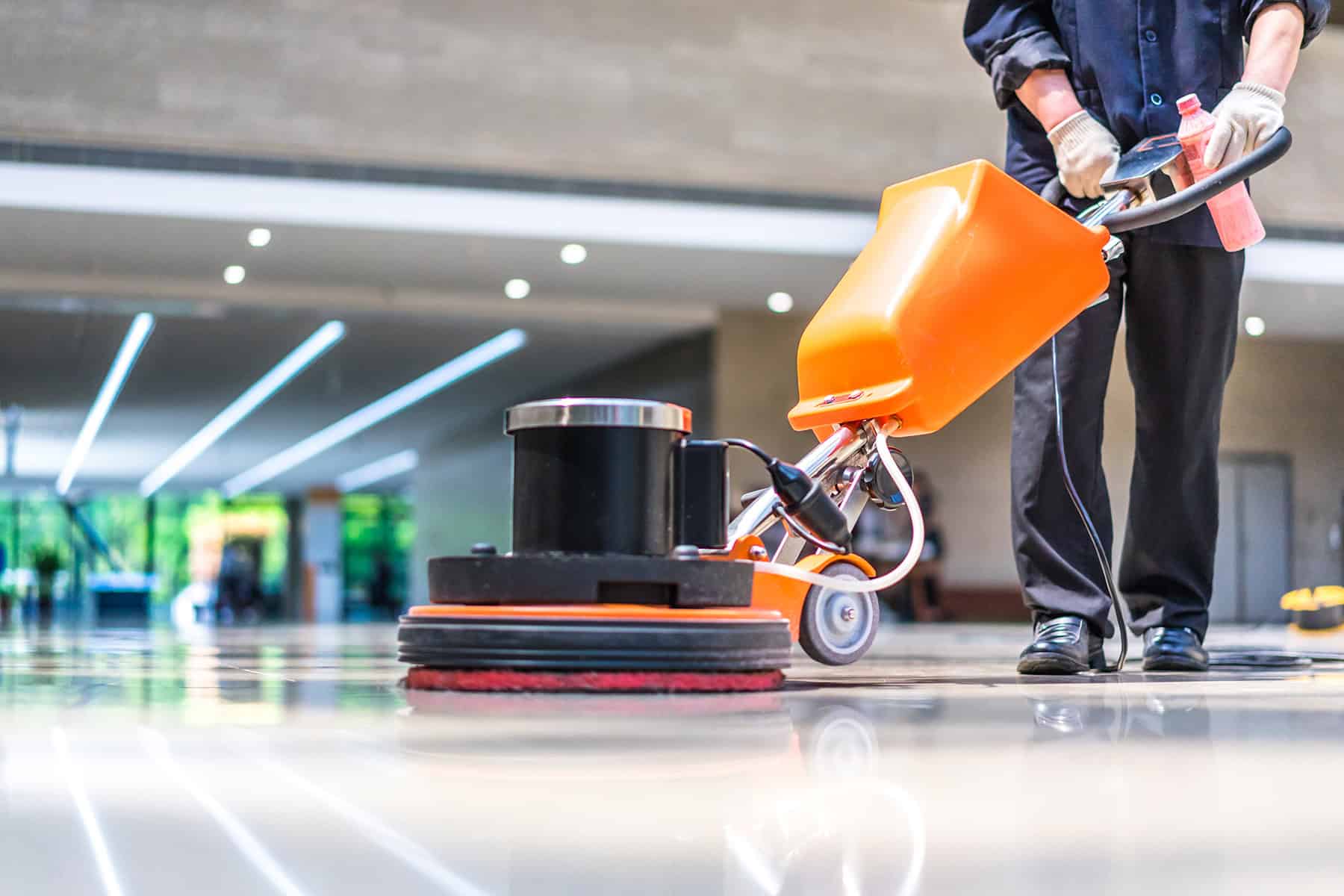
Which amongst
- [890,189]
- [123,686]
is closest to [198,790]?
[123,686]

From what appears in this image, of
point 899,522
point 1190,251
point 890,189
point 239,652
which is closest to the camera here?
point 890,189

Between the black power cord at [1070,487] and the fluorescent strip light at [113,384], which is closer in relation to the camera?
the black power cord at [1070,487]

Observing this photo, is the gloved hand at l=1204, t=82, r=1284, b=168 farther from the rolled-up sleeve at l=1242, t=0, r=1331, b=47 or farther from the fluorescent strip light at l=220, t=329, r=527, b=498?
the fluorescent strip light at l=220, t=329, r=527, b=498

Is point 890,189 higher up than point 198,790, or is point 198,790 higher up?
point 890,189

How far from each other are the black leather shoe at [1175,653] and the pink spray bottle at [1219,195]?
1.57 ft

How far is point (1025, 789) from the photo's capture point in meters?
0.60

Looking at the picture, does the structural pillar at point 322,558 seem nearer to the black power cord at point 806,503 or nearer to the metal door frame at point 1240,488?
the metal door frame at point 1240,488

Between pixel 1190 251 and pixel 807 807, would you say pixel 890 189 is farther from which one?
pixel 807 807

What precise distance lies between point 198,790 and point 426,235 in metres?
6.51

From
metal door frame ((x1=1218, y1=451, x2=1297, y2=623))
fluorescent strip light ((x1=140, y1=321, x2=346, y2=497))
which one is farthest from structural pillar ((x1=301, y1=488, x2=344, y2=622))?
metal door frame ((x1=1218, y1=451, x2=1297, y2=623))

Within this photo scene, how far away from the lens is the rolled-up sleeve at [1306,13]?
1730 millimetres

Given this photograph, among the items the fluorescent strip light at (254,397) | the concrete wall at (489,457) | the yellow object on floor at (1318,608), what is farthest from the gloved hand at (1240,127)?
the fluorescent strip light at (254,397)

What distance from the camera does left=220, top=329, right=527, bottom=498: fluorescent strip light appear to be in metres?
9.22

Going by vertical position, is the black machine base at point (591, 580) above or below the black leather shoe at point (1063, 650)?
above
